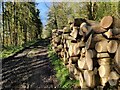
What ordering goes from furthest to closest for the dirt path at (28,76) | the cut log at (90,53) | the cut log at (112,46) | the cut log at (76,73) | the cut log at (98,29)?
1. the dirt path at (28,76)
2. the cut log at (76,73)
3. the cut log at (90,53)
4. the cut log at (98,29)
5. the cut log at (112,46)

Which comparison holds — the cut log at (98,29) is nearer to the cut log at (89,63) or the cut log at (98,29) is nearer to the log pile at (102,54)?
the log pile at (102,54)

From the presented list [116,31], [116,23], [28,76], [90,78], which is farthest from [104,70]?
[28,76]

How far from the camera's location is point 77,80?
287 inches

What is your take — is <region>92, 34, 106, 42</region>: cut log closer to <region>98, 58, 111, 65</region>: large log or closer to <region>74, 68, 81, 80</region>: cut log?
<region>98, 58, 111, 65</region>: large log

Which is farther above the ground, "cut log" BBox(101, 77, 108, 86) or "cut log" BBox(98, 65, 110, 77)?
"cut log" BBox(98, 65, 110, 77)

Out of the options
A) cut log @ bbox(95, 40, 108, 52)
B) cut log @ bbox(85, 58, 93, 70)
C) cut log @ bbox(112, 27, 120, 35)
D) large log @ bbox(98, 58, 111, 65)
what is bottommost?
cut log @ bbox(85, 58, 93, 70)

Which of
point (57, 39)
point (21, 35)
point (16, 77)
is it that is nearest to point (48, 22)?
point (21, 35)

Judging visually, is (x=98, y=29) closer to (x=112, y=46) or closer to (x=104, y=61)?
(x=112, y=46)

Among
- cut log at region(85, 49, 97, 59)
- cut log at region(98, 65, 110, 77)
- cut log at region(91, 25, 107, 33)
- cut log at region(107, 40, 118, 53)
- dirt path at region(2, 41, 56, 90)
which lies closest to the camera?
cut log at region(107, 40, 118, 53)

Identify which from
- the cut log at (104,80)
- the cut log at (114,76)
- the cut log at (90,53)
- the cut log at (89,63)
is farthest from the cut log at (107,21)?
the cut log at (104,80)

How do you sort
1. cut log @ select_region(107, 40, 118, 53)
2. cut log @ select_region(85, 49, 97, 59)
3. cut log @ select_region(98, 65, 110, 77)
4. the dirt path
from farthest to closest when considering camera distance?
the dirt path → cut log @ select_region(85, 49, 97, 59) → cut log @ select_region(98, 65, 110, 77) → cut log @ select_region(107, 40, 118, 53)

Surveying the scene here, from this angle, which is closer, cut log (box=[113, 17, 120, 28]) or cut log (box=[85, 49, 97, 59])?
cut log (box=[113, 17, 120, 28])

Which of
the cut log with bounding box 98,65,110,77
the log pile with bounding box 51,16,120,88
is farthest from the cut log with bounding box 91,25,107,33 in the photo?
the cut log with bounding box 98,65,110,77

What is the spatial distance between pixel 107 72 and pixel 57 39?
6.95 m
